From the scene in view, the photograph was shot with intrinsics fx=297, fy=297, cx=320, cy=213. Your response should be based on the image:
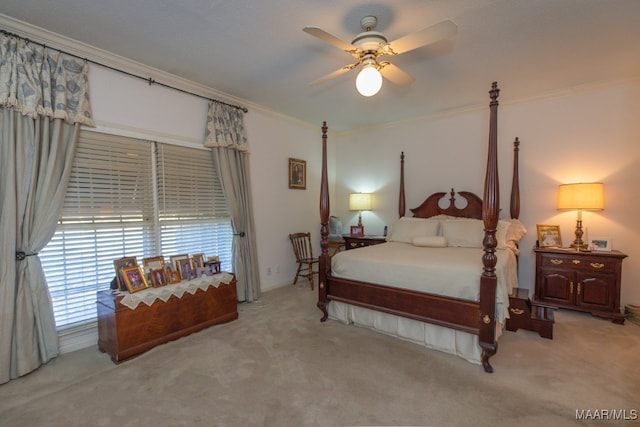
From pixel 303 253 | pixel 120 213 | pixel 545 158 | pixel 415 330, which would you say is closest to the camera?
pixel 415 330

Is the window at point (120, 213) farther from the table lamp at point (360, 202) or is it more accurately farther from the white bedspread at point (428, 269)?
the table lamp at point (360, 202)

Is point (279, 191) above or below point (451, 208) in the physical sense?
above

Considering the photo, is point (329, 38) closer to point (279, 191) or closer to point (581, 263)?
point (279, 191)

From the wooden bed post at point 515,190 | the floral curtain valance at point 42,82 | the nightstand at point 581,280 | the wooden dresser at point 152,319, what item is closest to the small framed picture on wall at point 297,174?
the wooden dresser at point 152,319

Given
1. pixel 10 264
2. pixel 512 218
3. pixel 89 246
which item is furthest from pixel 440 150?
pixel 10 264

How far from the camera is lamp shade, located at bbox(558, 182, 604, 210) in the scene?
316 centimetres

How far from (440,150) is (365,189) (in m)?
1.42

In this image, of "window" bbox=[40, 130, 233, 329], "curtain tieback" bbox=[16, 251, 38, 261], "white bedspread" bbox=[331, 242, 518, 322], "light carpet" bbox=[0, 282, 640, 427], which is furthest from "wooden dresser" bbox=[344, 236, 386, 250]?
"curtain tieback" bbox=[16, 251, 38, 261]

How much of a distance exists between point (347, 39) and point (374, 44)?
579 mm

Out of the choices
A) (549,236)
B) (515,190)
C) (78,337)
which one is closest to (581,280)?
(549,236)

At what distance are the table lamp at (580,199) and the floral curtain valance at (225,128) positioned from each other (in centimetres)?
382

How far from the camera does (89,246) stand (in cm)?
268

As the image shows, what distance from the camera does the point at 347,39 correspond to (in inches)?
101

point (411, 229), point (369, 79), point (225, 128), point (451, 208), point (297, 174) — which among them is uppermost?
point (225, 128)
